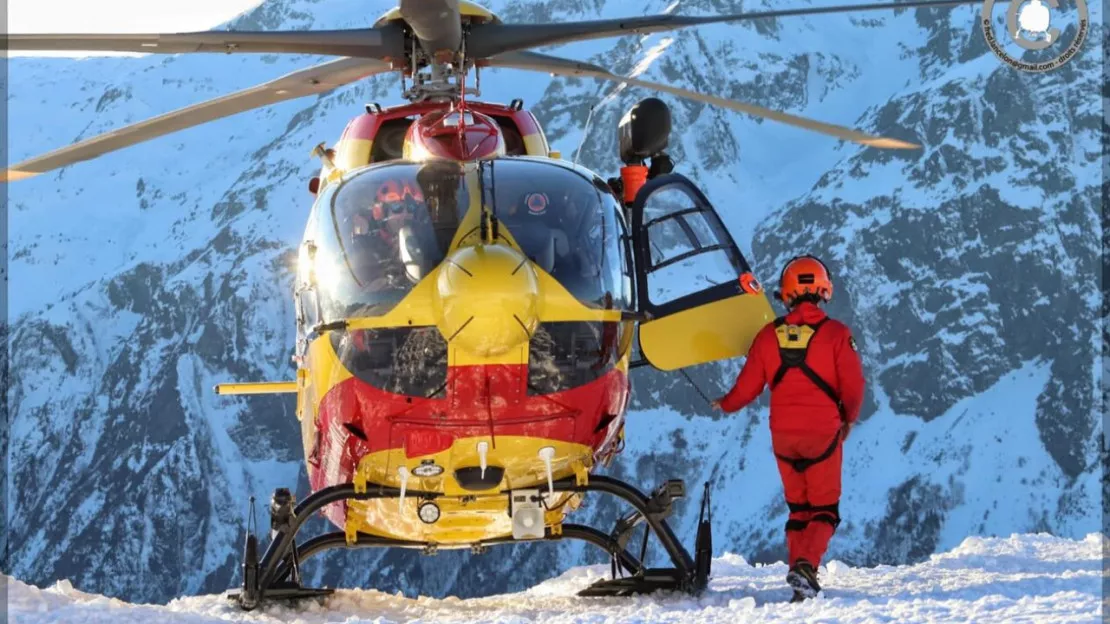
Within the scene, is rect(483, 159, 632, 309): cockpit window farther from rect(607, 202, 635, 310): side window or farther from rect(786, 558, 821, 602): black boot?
rect(786, 558, 821, 602): black boot

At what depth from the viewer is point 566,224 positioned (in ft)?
30.5

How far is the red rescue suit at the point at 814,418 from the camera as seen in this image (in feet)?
30.3

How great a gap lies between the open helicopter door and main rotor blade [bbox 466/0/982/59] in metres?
1.08

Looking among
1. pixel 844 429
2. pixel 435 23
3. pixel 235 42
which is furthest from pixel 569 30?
pixel 844 429

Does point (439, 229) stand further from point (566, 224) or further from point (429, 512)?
point (429, 512)

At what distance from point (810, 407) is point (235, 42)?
4108 millimetres

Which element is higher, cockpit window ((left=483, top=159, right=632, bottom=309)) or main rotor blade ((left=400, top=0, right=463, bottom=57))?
main rotor blade ((left=400, top=0, right=463, bottom=57))

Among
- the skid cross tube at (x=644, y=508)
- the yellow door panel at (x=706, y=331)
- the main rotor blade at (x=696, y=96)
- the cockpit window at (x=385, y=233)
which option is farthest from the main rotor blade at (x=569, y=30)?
the skid cross tube at (x=644, y=508)

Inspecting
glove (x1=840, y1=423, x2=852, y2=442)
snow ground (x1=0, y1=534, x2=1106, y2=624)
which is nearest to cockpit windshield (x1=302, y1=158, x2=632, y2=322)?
glove (x1=840, y1=423, x2=852, y2=442)

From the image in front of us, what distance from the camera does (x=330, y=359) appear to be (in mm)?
9195

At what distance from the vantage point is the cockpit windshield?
29.1ft

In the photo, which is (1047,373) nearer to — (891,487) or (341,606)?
(891,487)

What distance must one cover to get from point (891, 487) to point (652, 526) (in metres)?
174

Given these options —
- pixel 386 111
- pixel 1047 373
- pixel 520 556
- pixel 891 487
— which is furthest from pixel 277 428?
pixel 386 111
